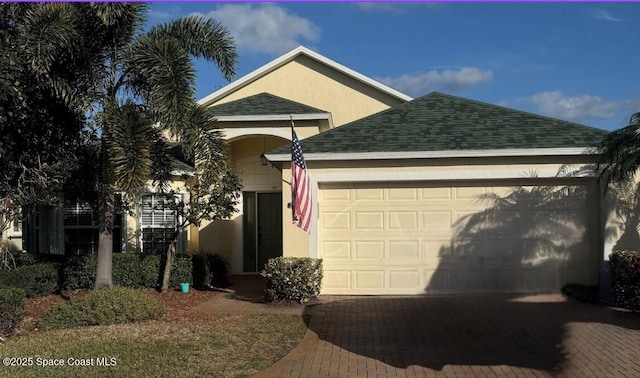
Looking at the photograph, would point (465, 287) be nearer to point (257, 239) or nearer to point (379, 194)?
point (379, 194)

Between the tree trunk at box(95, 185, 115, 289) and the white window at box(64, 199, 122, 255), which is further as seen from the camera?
the white window at box(64, 199, 122, 255)

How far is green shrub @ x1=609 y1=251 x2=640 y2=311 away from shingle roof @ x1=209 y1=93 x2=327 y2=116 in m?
7.73

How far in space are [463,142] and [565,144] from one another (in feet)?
6.39

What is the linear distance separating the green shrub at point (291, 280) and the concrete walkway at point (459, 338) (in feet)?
0.94

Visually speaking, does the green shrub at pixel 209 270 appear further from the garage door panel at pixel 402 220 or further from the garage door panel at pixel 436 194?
the garage door panel at pixel 436 194

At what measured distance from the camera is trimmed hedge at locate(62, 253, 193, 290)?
38.8 ft

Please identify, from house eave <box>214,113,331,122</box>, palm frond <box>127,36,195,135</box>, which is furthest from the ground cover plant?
house eave <box>214,113,331,122</box>

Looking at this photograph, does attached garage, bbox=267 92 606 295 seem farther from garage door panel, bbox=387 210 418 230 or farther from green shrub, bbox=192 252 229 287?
green shrub, bbox=192 252 229 287

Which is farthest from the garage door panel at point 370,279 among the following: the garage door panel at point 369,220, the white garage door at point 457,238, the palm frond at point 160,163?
the palm frond at point 160,163

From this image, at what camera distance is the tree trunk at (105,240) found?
995cm

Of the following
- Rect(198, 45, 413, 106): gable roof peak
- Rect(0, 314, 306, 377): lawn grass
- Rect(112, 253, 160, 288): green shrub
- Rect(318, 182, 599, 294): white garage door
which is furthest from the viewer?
Rect(198, 45, 413, 106): gable roof peak

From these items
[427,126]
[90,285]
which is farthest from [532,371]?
[90,285]

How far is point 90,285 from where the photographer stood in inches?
469

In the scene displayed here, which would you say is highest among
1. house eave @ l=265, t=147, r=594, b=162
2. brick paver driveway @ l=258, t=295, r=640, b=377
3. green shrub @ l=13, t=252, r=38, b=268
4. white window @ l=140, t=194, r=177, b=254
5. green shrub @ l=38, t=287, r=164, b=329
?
house eave @ l=265, t=147, r=594, b=162
